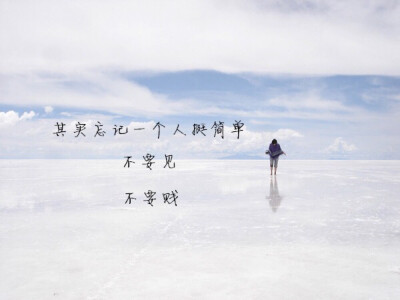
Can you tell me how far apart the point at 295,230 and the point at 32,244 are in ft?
15.9

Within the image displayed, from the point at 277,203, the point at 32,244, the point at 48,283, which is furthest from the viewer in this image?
the point at 277,203

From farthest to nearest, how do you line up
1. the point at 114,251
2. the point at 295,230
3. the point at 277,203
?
1. the point at 277,203
2. the point at 295,230
3. the point at 114,251

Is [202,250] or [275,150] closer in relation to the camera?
[202,250]

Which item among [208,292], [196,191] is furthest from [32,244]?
[196,191]

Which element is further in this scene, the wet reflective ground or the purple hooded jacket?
the purple hooded jacket

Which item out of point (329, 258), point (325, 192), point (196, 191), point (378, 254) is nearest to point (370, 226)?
point (378, 254)

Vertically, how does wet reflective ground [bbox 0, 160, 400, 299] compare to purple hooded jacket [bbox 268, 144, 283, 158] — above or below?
below

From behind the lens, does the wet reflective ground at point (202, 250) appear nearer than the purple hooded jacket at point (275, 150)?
Yes

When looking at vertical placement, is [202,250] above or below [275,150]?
below

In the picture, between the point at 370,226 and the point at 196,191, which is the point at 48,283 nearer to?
the point at 370,226

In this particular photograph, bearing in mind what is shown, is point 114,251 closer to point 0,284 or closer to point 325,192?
point 0,284

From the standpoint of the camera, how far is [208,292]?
4.17 meters

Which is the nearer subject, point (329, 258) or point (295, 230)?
point (329, 258)

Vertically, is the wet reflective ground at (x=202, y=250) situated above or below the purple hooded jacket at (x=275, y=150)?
below
